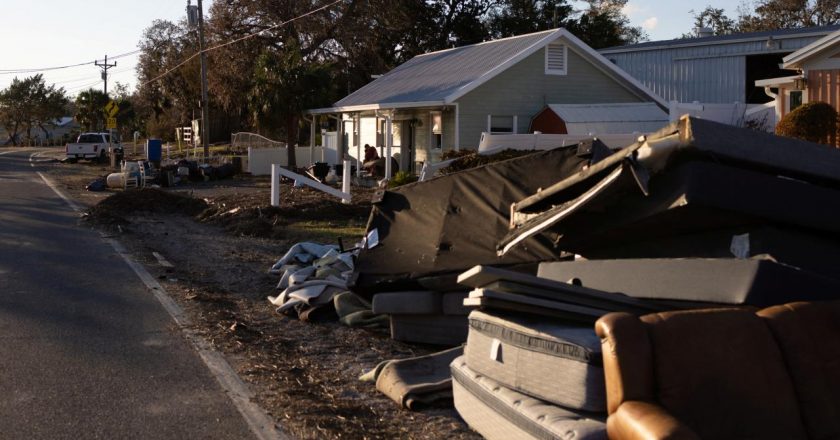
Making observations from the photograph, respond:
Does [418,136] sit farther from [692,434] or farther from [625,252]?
[692,434]

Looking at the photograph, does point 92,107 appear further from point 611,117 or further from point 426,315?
point 426,315

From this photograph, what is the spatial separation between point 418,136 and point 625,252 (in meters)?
25.3

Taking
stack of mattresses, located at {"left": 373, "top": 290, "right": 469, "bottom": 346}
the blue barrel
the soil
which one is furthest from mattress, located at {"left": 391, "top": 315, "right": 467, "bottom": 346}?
the blue barrel

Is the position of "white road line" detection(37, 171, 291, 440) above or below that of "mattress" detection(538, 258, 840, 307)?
below

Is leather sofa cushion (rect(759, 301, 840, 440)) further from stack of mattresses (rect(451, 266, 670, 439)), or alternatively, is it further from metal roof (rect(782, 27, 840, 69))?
metal roof (rect(782, 27, 840, 69))

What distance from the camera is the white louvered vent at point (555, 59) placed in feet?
96.9

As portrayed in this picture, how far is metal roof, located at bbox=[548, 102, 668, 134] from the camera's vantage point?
2681 cm

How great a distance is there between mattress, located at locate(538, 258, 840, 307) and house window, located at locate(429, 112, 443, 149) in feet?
77.5

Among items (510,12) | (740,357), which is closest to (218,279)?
(740,357)

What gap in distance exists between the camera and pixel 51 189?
3148 centimetres

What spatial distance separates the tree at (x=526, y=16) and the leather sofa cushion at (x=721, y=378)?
2154 inches

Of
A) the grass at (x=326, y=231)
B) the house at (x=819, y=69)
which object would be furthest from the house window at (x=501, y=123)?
the grass at (x=326, y=231)

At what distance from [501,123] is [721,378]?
2492 centimetres

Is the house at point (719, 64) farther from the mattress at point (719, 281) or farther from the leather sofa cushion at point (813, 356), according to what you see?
the leather sofa cushion at point (813, 356)
